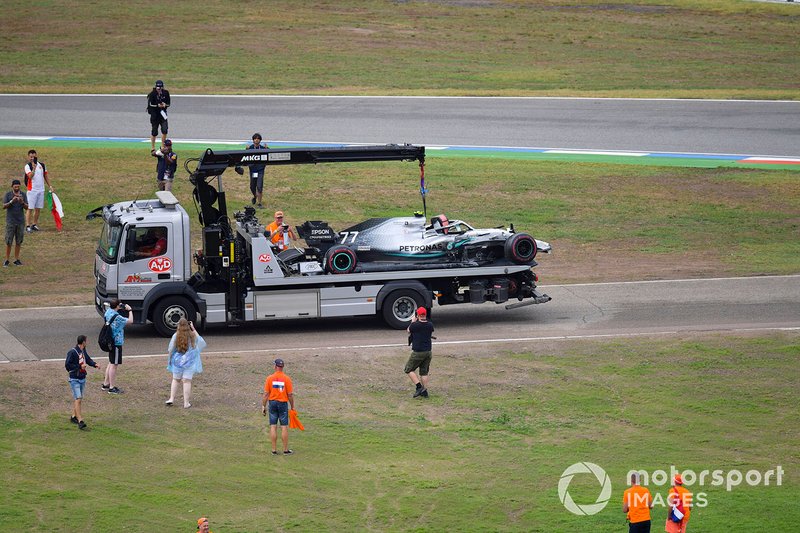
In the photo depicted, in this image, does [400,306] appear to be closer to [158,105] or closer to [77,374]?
[77,374]

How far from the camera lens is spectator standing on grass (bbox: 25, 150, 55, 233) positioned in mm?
28172

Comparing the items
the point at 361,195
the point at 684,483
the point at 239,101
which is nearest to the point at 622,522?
the point at 684,483

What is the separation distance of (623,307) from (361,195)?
33.3 feet

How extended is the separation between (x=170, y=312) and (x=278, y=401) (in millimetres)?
5912

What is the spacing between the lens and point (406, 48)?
49875 mm

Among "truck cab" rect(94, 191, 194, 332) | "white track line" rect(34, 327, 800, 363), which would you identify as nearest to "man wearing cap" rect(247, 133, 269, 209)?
"truck cab" rect(94, 191, 194, 332)

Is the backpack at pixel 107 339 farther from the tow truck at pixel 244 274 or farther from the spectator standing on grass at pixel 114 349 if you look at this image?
the tow truck at pixel 244 274

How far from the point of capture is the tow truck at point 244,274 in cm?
2169

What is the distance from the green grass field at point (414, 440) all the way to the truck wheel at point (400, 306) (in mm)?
1251

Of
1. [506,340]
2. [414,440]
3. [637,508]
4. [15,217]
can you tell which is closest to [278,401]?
[414,440]

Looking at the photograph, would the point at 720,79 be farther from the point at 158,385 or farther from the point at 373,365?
the point at 158,385

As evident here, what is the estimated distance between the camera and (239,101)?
41062 mm

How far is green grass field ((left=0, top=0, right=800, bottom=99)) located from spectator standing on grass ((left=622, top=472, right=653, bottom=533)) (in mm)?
30995

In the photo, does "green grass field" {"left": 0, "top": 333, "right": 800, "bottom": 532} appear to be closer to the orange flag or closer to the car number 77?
the orange flag
